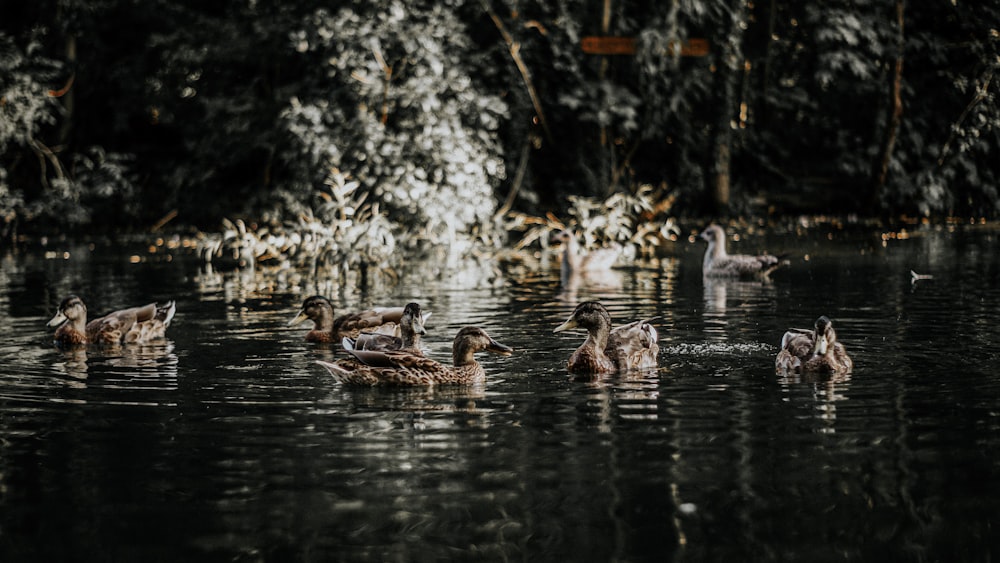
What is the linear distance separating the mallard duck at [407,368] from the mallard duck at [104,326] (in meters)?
3.29

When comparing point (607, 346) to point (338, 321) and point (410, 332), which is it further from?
point (338, 321)

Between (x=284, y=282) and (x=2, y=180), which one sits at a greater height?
(x=2, y=180)

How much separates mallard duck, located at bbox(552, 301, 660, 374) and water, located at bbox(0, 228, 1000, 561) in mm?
222

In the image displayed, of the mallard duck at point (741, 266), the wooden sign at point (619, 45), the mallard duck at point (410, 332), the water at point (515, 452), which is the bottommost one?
the water at point (515, 452)

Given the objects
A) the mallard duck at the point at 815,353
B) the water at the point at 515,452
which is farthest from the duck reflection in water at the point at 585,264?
the mallard duck at the point at 815,353

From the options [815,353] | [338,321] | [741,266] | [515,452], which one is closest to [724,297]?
[741,266]

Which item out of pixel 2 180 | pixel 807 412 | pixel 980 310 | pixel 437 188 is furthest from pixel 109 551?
pixel 2 180

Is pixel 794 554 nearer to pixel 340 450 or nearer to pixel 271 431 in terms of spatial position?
pixel 340 450

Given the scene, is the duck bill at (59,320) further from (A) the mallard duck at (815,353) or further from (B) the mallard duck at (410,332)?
(A) the mallard duck at (815,353)

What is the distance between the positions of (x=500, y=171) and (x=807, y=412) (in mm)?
16566

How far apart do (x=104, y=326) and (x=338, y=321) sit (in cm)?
209

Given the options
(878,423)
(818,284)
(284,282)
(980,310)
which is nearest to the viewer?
(878,423)

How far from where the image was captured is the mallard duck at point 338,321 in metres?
12.6

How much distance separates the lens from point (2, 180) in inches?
1318
